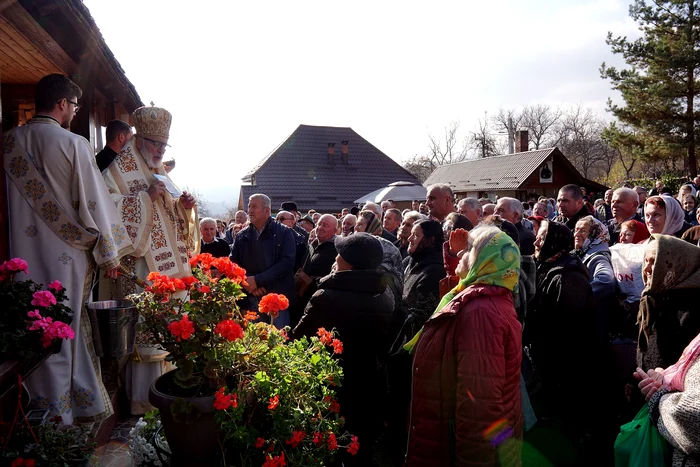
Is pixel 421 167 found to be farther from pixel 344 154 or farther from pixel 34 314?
pixel 34 314

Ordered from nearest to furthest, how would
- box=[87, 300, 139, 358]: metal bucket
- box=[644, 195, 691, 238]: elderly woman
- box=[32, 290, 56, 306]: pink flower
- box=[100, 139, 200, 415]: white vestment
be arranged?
1. box=[32, 290, 56, 306]: pink flower
2. box=[87, 300, 139, 358]: metal bucket
3. box=[100, 139, 200, 415]: white vestment
4. box=[644, 195, 691, 238]: elderly woman

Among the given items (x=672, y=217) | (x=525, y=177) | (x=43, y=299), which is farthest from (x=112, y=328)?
(x=525, y=177)

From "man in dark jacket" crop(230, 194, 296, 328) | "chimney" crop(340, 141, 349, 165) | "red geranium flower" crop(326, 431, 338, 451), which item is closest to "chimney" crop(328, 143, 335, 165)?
"chimney" crop(340, 141, 349, 165)

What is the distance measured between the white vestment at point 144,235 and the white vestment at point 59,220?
643 mm

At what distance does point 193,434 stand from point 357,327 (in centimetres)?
155

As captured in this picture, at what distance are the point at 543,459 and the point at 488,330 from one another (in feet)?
6.49

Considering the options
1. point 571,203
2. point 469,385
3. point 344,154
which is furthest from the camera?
point 344,154

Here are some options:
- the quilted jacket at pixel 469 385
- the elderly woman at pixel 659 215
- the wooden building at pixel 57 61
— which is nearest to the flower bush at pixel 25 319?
the wooden building at pixel 57 61

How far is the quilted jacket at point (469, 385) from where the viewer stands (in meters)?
2.56

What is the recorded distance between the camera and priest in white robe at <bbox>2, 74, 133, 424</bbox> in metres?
3.04

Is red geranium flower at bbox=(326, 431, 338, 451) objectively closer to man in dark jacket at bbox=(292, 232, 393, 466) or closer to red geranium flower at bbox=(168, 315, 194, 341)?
red geranium flower at bbox=(168, 315, 194, 341)

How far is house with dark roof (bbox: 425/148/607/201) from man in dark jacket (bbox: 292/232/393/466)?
29.9 meters

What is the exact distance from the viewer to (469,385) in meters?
2.57

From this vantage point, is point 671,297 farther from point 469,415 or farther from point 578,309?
point 469,415
